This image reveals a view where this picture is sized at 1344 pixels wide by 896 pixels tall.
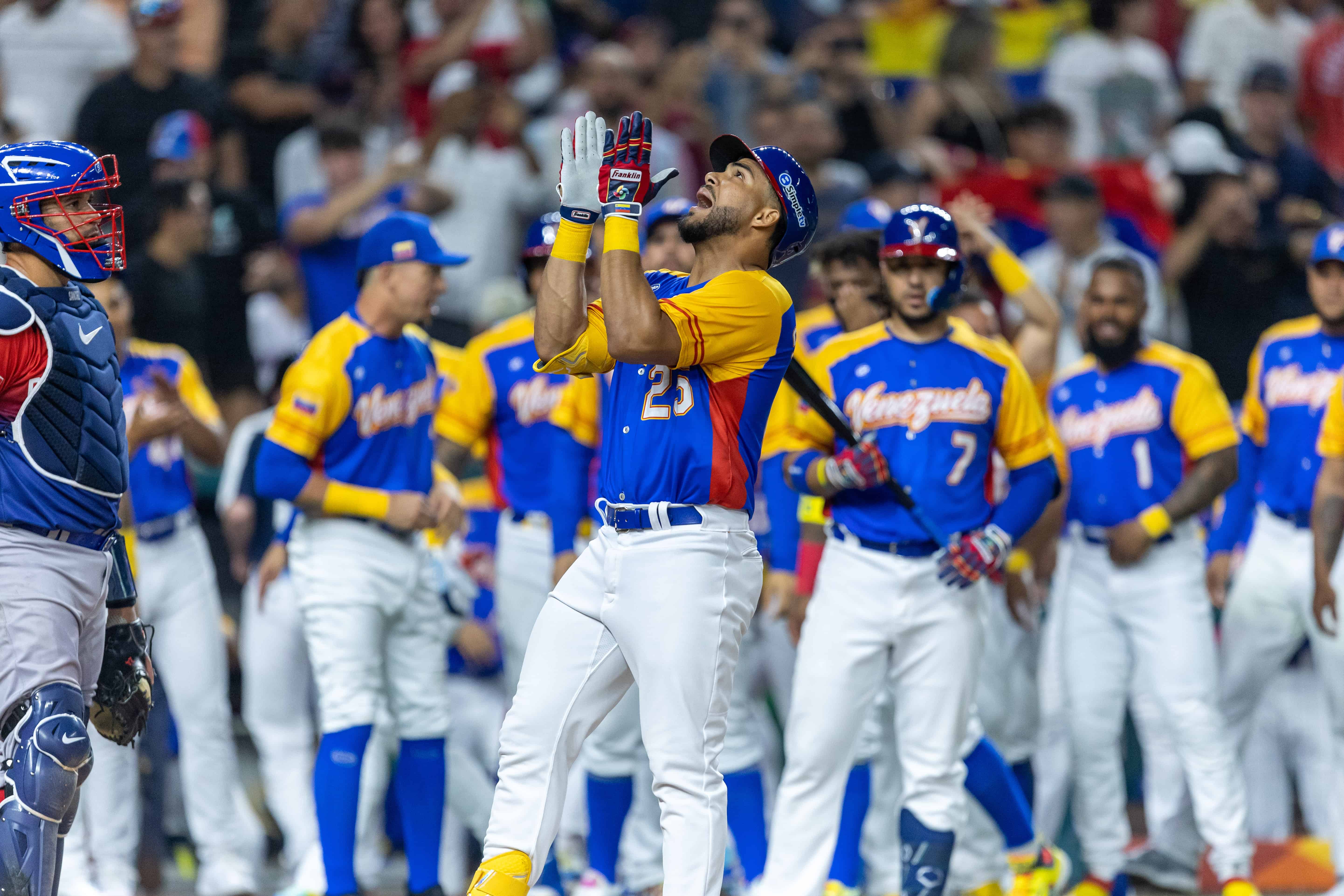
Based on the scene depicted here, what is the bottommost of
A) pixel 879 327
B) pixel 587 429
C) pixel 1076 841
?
pixel 1076 841

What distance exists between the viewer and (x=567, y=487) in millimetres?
6301

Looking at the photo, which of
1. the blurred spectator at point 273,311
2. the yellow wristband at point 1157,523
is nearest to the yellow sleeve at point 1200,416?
the yellow wristband at point 1157,523

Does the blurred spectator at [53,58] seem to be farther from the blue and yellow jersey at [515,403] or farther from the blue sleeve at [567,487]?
the blue sleeve at [567,487]

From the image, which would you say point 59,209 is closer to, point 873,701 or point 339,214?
point 873,701

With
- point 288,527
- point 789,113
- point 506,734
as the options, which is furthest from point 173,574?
point 789,113

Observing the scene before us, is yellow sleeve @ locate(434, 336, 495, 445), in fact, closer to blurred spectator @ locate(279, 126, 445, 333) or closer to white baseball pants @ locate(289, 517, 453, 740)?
white baseball pants @ locate(289, 517, 453, 740)

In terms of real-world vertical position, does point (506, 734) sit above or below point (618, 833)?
above

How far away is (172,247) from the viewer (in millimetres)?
8141

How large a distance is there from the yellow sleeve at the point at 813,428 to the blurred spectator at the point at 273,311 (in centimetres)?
414

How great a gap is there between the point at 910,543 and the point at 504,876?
193 cm

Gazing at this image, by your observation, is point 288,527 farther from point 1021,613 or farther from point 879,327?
point 1021,613

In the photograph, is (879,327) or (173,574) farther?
(173,574)

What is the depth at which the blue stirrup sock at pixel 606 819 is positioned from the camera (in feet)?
20.6

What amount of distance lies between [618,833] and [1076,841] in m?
2.14
